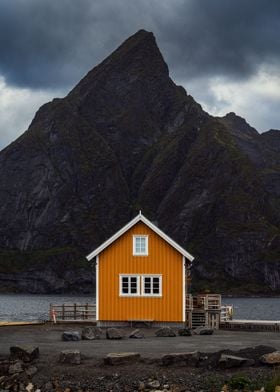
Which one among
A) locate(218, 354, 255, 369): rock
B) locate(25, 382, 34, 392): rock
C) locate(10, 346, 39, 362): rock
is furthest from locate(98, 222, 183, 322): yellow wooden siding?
Result: locate(25, 382, 34, 392): rock

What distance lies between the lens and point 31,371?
30891 mm

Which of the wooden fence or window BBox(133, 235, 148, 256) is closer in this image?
window BBox(133, 235, 148, 256)

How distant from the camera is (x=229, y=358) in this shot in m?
30.1

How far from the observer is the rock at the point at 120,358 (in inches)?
1217

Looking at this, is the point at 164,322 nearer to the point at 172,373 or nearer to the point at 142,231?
the point at 142,231

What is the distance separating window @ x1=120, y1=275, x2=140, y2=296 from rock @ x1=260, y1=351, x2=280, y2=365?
23131mm

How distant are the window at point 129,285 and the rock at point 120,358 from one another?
2160 centimetres

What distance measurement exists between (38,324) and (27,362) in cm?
2069

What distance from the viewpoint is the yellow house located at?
2078 inches

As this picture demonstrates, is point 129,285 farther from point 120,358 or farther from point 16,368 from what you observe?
point 16,368

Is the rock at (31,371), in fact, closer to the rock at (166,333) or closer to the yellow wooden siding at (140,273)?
the rock at (166,333)

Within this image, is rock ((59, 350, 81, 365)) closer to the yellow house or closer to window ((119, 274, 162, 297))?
the yellow house

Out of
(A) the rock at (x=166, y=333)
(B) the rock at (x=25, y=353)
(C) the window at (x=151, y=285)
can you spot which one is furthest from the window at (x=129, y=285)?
(B) the rock at (x=25, y=353)

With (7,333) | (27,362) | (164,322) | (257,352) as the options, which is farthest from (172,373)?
(164,322)
